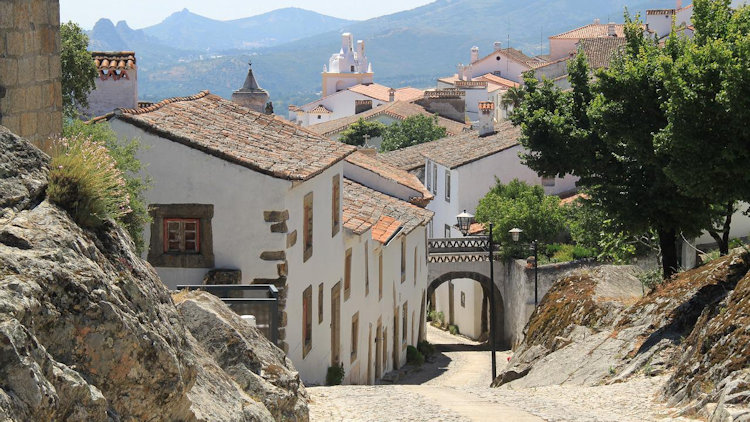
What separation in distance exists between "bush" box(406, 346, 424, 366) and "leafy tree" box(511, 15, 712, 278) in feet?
42.0

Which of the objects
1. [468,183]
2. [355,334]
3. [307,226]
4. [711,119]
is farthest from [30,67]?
[468,183]

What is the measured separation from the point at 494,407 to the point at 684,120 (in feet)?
18.3

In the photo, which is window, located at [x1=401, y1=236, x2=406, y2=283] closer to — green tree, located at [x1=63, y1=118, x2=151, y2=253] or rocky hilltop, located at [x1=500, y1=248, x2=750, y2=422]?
rocky hilltop, located at [x1=500, y1=248, x2=750, y2=422]

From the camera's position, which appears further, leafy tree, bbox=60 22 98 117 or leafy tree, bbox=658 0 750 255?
leafy tree, bbox=60 22 98 117

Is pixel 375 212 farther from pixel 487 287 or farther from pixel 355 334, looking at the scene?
pixel 487 287

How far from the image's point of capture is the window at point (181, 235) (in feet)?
71.3

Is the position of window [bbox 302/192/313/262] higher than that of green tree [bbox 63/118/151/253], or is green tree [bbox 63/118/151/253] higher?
green tree [bbox 63/118/151/253]

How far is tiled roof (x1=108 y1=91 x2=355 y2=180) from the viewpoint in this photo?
2127 cm

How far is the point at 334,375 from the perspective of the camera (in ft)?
82.5

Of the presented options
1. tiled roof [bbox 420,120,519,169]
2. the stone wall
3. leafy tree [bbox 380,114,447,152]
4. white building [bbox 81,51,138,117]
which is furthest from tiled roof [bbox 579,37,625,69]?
the stone wall

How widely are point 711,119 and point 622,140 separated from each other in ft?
13.1

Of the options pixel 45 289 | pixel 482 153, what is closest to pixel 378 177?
pixel 482 153

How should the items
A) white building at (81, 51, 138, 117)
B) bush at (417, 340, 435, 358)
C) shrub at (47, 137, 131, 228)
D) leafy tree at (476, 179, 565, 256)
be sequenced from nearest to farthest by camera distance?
1. shrub at (47, 137, 131, 228)
2. white building at (81, 51, 138, 117)
3. bush at (417, 340, 435, 358)
4. leafy tree at (476, 179, 565, 256)

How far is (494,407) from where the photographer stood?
1636 cm
